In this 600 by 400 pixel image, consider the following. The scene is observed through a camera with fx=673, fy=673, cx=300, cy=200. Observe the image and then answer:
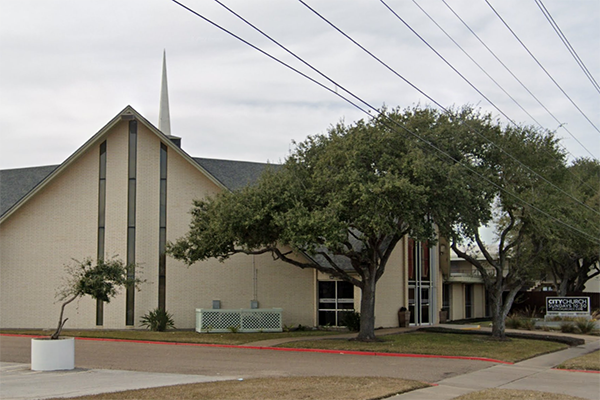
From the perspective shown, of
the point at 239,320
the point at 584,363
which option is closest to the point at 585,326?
the point at 584,363

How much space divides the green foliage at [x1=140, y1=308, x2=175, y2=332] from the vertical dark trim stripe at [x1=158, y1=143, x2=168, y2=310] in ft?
1.91

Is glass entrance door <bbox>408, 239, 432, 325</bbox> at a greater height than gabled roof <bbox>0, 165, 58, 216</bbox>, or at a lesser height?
lesser

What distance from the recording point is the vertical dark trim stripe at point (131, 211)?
103ft

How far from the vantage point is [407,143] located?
2459cm

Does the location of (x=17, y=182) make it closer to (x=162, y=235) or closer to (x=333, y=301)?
(x=162, y=235)

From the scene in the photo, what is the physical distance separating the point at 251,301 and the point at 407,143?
39.4 feet

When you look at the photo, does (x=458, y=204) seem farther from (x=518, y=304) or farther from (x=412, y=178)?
(x=518, y=304)

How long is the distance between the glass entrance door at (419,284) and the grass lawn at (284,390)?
20365 millimetres

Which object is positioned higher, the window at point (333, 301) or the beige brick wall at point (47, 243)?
the beige brick wall at point (47, 243)

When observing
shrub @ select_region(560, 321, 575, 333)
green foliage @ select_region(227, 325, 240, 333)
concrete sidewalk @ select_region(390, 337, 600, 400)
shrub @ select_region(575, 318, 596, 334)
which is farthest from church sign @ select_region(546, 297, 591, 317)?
green foliage @ select_region(227, 325, 240, 333)

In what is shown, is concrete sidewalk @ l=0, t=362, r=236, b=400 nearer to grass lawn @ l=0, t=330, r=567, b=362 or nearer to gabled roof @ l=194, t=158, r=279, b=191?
grass lawn @ l=0, t=330, r=567, b=362

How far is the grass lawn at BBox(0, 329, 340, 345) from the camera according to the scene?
26.9 metres

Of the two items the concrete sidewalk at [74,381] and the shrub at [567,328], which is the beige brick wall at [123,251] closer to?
the shrub at [567,328]

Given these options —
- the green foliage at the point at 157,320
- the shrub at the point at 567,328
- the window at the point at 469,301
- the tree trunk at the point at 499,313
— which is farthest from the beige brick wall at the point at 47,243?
the window at the point at 469,301
